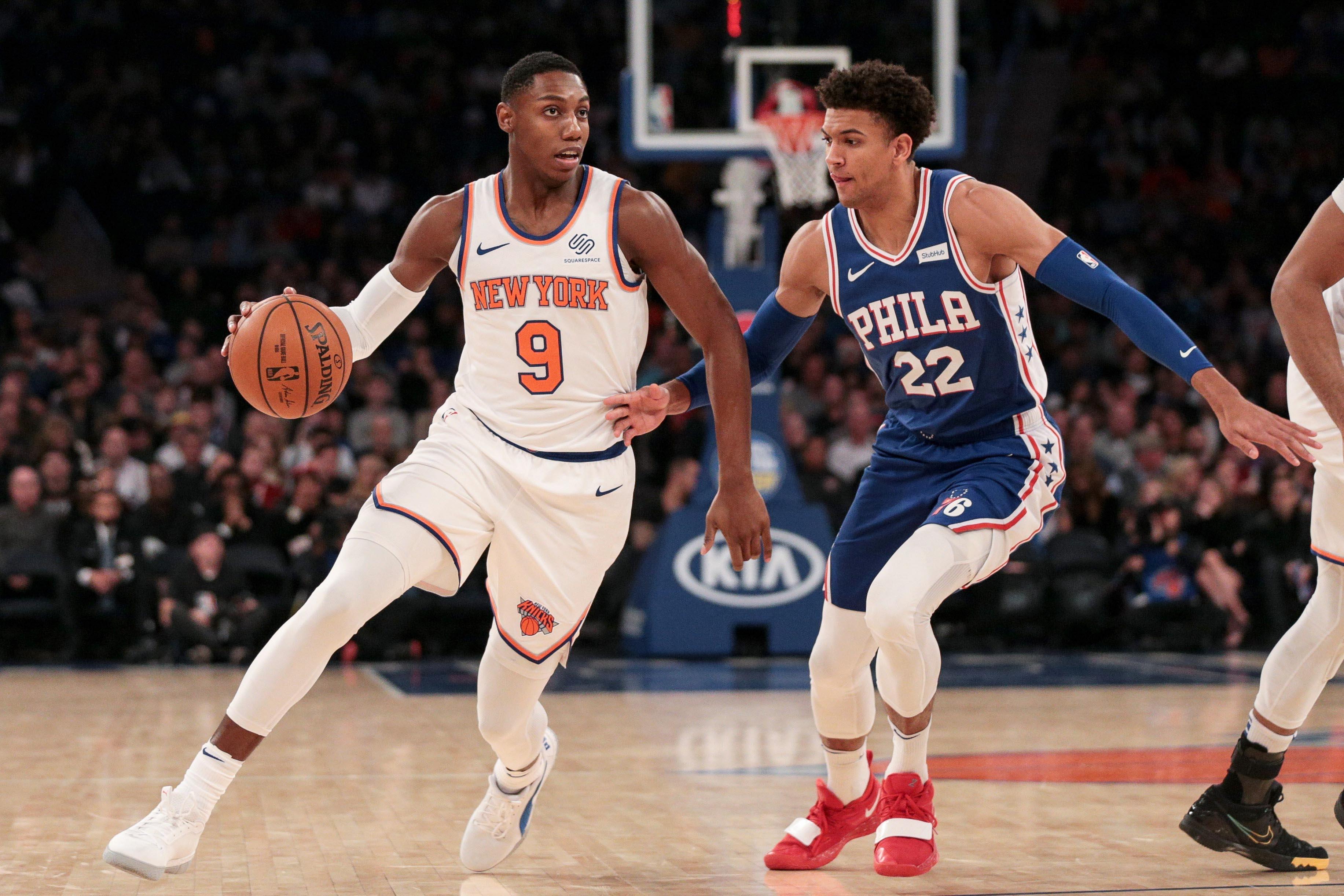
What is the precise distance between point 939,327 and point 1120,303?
505mm

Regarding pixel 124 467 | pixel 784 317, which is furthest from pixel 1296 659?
pixel 124 467

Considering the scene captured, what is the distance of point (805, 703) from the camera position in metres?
8.32

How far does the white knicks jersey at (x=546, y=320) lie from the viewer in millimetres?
4367

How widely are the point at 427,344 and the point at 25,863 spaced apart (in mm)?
10550

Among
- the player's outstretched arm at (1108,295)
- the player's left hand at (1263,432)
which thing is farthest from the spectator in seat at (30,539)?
the player's left hand at (1263,432)

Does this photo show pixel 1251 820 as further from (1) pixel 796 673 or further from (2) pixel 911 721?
(1) pixel 796 673

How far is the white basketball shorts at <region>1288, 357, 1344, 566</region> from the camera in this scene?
4363 millimetres

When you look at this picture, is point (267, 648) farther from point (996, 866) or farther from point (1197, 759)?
point (1197, 759)

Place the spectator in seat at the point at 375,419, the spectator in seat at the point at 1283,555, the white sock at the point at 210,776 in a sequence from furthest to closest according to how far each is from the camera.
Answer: the spectator in seat at the point at 375,419, the spectator in seat at the point at 1283,555, the white sock at the point at 210,776

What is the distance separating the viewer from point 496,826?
4.46 metres

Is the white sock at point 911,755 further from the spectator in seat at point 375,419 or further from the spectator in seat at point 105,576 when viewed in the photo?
the spectator in seat at point 375,419

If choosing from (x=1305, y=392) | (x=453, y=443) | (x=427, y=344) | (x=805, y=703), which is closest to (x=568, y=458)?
(x=453, y=443)

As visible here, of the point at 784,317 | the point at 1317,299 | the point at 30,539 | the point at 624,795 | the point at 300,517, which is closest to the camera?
the point at 1317,299

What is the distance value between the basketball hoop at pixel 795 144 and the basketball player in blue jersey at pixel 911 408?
580cm
